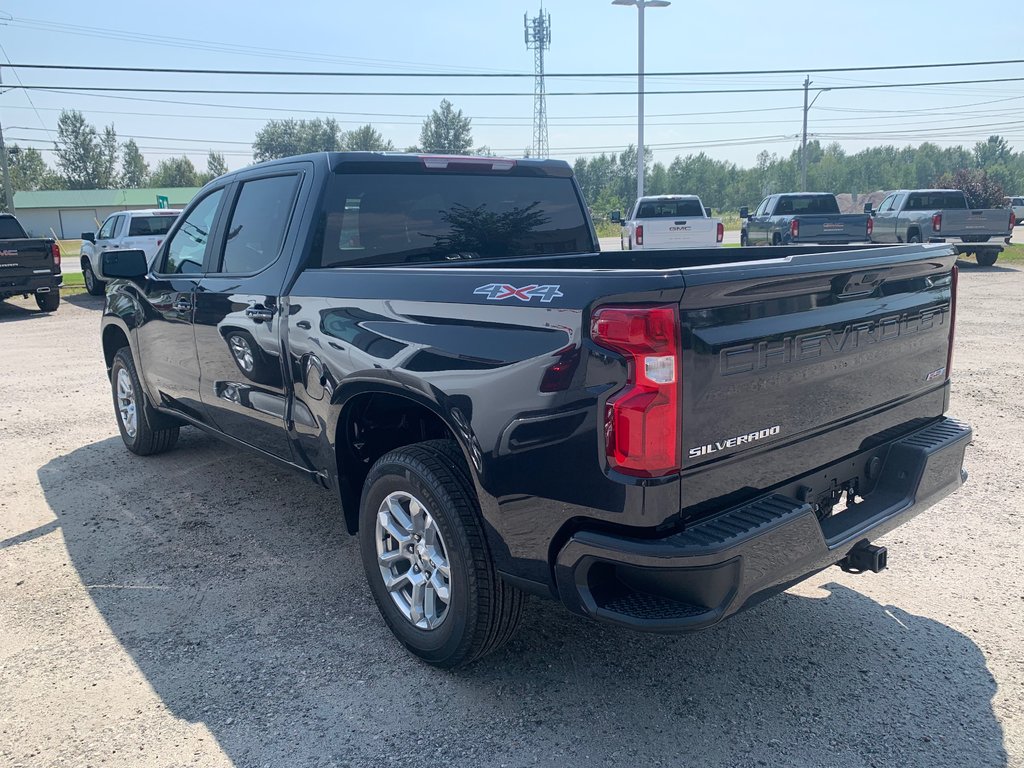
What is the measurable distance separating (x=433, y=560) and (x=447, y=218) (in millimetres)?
1965

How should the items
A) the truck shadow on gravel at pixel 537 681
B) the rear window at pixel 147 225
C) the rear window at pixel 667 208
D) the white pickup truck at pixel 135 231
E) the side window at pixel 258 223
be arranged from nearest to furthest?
the truck shadow on gravel at pixel 537 681
the side window at pixel 258 223
the white pickup truck at pixel 135 231
the rear window at pixel 147 225
the rear window at pixel 667 208

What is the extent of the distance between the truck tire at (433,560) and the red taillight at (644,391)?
0.76 metres

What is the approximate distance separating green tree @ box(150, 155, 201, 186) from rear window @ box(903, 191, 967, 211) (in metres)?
114

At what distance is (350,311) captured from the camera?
11.5 feet

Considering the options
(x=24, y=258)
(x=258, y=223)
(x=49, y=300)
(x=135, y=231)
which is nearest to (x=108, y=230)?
(x=135, y=231)

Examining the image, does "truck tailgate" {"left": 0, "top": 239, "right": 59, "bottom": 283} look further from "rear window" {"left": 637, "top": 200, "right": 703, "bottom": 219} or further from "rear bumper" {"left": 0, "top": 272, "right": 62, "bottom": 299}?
"rear window" {"left": 637, "top": 200, "right": 703, "bottom": 219}

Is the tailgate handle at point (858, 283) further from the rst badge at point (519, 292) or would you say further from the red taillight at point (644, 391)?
the rst badge at point (519, 292)

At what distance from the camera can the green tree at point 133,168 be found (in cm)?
12131

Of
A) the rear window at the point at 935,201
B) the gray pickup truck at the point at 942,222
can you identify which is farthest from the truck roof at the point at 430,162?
the rear window at the point at 935,201

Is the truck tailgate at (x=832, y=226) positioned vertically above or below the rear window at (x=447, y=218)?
below

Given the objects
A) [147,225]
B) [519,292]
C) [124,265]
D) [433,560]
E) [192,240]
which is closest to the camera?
[519,292]

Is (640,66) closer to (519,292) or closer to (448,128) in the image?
(519,292)

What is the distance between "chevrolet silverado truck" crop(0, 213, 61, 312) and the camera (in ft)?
51.8

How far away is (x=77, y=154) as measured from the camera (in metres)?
113
